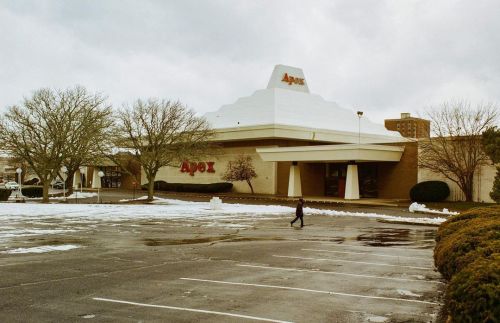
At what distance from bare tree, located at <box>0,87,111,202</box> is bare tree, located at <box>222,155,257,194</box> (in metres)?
16.9

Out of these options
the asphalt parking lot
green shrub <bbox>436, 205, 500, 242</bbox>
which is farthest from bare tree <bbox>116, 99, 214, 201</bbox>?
green shrub <bbox>436, 205, 500, 242</bbox>

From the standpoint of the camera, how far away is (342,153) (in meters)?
46.1

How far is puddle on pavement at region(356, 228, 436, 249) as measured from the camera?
1878 centimetres

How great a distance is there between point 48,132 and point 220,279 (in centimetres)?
3276

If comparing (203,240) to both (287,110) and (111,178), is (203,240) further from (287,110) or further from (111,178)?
(111,178)

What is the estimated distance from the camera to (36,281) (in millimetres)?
11195

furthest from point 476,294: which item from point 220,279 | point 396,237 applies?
point 396,237

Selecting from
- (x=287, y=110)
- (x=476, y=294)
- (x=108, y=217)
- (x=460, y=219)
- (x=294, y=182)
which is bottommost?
(x=108, y=217)

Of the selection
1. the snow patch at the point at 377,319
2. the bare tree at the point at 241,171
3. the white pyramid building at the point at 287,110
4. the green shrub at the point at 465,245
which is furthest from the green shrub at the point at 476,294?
the white pyramid building at the point at 287,110

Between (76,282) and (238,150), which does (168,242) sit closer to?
(76,282)

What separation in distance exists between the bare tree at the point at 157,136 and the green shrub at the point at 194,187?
10.1 m

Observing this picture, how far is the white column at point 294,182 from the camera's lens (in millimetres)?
51906

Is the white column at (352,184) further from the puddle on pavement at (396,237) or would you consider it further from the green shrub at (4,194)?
the green shrub at (4,194)

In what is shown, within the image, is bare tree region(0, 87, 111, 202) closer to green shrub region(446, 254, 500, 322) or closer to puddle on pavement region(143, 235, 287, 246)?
puddle on pavement region(143, 235, 287, 246)
